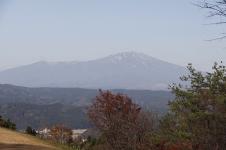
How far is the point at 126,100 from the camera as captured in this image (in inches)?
1828

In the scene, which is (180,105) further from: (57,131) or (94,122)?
(57,131)

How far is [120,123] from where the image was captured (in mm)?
25828

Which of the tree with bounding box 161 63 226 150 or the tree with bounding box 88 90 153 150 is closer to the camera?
the tree with bounding box 161 63 226 150

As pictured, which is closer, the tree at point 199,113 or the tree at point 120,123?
the tree at point 199,113

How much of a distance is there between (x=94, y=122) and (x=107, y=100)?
19.2 ft

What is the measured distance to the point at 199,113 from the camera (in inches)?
669

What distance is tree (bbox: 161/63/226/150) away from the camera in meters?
13.3

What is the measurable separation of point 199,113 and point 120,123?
927 centimetres

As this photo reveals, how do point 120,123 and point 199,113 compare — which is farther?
point 120,123

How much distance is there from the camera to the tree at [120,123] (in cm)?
2196

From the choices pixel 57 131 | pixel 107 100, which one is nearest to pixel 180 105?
pixel 107 100

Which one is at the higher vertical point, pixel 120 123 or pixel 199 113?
pixel 199 113

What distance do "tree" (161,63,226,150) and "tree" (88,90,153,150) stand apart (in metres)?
1.33

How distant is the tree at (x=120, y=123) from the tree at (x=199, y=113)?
4.36ft
